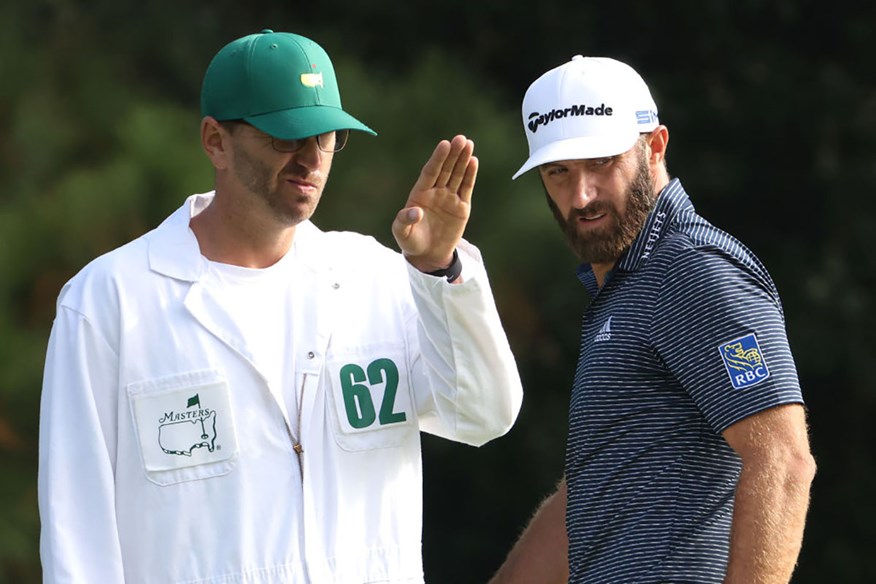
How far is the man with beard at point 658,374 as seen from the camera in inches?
97.0

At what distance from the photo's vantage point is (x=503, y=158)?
24.5ft

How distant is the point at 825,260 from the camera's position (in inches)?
313

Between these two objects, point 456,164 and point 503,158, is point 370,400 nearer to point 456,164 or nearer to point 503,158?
point 456,164

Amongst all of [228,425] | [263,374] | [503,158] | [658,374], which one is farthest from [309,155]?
[503,158]

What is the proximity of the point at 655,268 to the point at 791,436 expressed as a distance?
0.39 metres

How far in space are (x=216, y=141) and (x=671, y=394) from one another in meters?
1.15

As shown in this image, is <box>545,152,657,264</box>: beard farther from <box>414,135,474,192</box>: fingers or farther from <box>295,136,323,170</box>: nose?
<box>295,136,323,170</box>: nose

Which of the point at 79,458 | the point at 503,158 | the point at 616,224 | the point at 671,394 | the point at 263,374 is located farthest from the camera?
the point at 503,158

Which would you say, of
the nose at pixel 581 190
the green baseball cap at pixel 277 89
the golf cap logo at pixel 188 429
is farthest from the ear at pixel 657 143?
the golf cap logo at pixel 188 429

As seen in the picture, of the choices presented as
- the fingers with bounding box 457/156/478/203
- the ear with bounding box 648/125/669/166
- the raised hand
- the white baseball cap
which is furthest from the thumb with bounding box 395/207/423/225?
the ear with bounding box 648/125/669/166

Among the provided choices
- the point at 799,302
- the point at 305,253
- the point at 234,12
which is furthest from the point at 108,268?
the point at 234,12

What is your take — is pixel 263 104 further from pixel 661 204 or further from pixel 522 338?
pixel 522 338

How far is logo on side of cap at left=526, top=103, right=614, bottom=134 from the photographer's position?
9.53 feet

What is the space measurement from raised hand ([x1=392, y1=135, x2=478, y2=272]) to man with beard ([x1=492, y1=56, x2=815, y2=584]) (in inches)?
5.6
